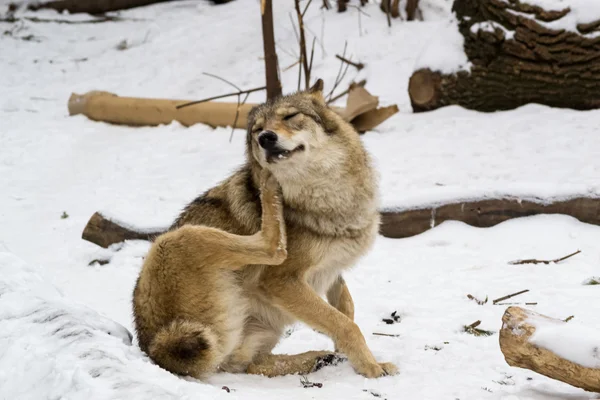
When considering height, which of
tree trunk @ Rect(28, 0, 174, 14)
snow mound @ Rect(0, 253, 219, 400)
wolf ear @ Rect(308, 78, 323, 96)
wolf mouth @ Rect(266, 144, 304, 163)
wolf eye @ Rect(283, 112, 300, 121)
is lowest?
tree trunk @ Rect(28, 0, 174, 14)

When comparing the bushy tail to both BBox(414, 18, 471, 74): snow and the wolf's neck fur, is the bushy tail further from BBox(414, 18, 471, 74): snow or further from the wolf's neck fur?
BBox(414, 18, 471, 74): snow

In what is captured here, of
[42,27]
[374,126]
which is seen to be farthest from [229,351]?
[42,27]

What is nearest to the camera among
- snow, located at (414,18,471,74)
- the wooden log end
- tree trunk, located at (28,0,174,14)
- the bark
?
the bark

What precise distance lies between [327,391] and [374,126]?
6.55 metres

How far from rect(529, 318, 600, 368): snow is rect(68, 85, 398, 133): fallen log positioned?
6.45m

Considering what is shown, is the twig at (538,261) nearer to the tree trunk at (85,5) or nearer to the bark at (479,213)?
the bark at (479,213)

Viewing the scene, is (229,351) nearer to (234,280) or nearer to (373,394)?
(234,280)

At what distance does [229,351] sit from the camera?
12.7ft

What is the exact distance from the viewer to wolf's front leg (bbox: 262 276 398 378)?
3866mm

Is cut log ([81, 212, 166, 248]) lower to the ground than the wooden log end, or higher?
lower

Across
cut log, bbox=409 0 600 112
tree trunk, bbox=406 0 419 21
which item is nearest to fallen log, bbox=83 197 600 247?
cut log, bbox=409 0 600 112

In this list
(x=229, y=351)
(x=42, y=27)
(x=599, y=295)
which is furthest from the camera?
(x=42, y=27)

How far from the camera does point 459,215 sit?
20.5 feet

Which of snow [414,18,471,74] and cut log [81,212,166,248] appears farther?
snow [414,18,471,74]
